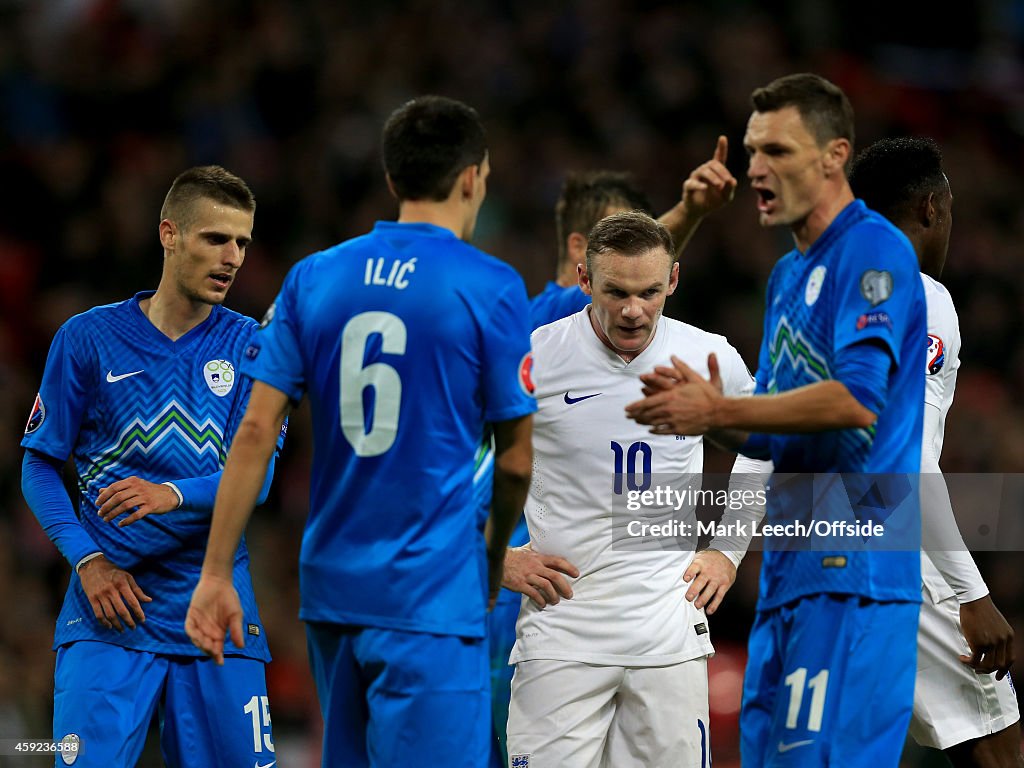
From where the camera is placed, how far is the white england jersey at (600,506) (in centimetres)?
539

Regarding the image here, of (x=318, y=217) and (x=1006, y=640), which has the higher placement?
(x=318, y=217)

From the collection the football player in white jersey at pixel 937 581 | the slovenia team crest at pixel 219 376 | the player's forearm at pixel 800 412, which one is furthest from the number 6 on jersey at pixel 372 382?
the football player in white jersey at pixel 937 581

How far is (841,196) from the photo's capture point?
4566 mm

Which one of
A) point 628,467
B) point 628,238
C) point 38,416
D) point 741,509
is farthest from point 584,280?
point 38,416

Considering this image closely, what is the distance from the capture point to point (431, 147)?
14.6 feet

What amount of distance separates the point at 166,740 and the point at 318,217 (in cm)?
731

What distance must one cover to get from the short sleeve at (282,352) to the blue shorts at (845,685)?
1.70 meters

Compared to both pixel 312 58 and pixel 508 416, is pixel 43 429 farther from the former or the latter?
pixel 312 58

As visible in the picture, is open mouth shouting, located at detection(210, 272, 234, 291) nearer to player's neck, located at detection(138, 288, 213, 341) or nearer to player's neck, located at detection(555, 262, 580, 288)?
player's neck, located at detection(138, 288, 213, 341)

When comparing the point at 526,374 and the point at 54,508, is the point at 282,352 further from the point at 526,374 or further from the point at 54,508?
the point at 54,508

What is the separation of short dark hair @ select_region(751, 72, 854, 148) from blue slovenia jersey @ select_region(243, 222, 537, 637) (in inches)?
41.0

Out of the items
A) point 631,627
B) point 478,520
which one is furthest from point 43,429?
point 631,627

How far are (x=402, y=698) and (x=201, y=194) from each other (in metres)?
2.30

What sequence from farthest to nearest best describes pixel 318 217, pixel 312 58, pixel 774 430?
pixel 312 58, pixel 318 217, pixel 774 430
